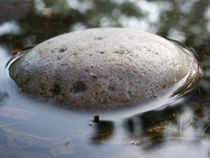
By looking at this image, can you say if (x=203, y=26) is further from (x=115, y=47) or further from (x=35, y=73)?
(x=35, y=73)

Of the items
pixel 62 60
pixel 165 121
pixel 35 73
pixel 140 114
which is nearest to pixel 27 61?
pixel 35 73

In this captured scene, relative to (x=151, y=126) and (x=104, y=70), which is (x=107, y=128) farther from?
(x=104, y=70)

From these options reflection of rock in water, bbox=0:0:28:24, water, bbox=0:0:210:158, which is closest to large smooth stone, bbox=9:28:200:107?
water, bbox=0:0:210:158

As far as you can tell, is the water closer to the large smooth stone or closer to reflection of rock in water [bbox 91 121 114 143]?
reflection of rock in water [bbox 91 121 114 143]

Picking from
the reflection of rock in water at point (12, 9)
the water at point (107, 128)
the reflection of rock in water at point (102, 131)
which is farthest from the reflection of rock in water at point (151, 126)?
the reflection of rock in water at point (12, 9)

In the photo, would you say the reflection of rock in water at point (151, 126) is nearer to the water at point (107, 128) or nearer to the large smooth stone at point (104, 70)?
the water at point (107, 128)
